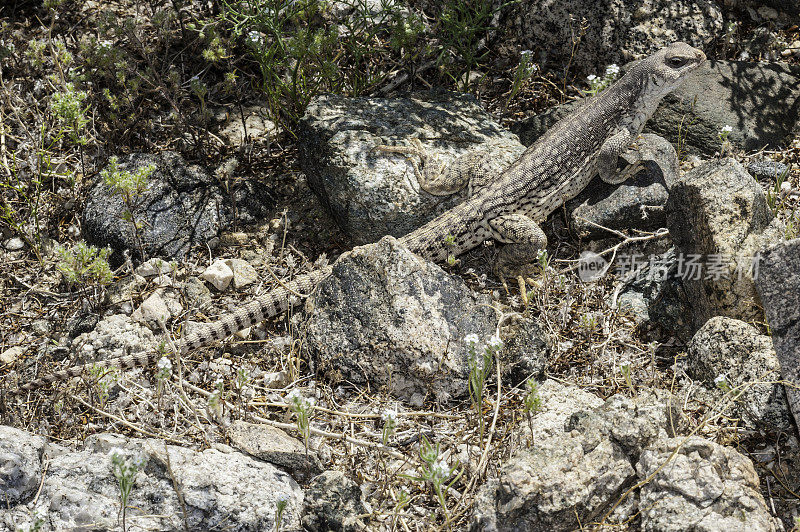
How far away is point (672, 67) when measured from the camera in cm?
662

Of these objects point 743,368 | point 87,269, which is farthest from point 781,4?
point 87,269

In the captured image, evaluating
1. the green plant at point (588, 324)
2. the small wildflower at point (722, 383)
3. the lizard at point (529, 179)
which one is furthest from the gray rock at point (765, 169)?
the small wildflower at point (722, 383)

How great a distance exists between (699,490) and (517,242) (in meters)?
2.57

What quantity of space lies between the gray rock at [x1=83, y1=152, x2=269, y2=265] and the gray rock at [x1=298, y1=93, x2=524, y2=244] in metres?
0.77

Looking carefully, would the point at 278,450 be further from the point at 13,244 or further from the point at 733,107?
the point at 733,107

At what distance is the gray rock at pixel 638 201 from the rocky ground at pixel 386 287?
1.0 inches

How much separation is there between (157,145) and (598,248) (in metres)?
4.09

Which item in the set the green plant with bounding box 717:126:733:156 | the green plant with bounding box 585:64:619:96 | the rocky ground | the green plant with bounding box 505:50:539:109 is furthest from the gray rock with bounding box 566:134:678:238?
the green plant with bounding box 505:50:539:109

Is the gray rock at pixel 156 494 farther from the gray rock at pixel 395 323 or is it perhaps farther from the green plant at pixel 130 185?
the green plant at pixel 130 185

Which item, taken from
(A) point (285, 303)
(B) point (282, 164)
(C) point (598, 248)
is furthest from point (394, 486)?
(B) point (282, 164)

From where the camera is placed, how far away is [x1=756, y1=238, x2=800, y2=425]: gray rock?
421 cm

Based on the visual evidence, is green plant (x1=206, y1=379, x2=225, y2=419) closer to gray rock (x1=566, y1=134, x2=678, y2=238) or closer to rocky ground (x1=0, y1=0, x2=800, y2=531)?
rocky ground (x1=0, y1=0, x2=800, y2=531)

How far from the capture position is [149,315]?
5.65 meters

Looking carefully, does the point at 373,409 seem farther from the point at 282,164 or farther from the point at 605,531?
the point at 282,164
